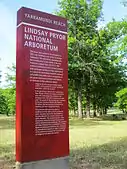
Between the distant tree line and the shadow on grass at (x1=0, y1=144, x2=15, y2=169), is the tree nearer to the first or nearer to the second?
the distant tree line

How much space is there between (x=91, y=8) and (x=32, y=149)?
34456 mm

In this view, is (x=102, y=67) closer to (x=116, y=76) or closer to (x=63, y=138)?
(x=116, y=76)

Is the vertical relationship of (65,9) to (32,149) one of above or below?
above

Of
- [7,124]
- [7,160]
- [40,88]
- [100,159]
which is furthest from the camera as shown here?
[7,124]

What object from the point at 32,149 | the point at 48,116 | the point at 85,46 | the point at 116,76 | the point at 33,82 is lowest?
the point at 32,149

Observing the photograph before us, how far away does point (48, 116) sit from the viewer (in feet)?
16.6

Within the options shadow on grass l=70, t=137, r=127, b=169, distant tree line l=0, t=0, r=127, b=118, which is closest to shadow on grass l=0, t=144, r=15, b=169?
shadow on grass l=70, t=137, r=127, b=169

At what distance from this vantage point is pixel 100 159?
840 centimetres

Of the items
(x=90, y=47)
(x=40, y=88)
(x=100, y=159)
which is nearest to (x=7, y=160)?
(x=100, y=159)

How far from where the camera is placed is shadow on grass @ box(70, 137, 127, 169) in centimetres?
762

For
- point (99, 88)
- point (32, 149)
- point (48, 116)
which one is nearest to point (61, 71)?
point (48, 116)

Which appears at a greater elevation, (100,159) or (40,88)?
(40,88)

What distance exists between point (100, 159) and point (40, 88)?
408 centimetres

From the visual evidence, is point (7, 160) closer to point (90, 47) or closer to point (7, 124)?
point (7, 124)
